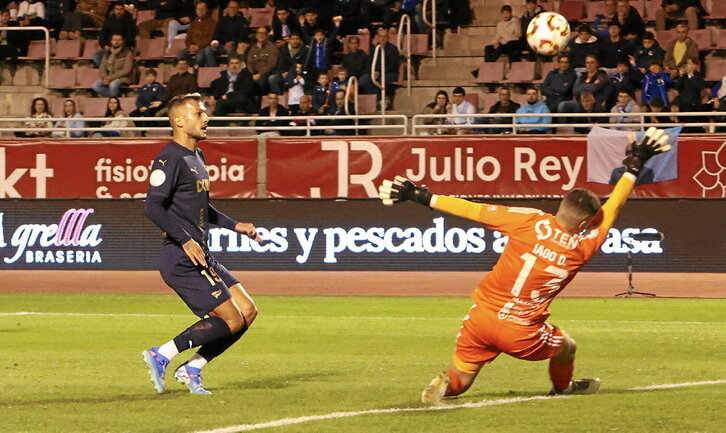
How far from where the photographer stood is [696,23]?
24.9 m

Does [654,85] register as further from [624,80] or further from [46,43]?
[46,43]

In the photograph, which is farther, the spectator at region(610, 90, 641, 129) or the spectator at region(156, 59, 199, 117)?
the spectator at region(156, 59, 199, 117)

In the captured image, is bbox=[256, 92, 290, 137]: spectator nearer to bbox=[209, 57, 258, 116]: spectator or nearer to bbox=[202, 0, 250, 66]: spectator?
bbox=[209, 57, 258, 116]: spectator

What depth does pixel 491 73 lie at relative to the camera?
25188 mm

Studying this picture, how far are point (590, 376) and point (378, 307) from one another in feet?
24.0

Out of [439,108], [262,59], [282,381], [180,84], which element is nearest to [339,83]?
[439,108]

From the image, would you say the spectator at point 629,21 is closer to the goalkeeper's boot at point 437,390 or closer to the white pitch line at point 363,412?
the white pitch line at point 363,412

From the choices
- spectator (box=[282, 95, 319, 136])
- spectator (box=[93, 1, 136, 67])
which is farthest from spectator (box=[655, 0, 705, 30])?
spectator (box=[93, 1, 136, 67])

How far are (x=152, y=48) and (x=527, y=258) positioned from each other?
21152 mm

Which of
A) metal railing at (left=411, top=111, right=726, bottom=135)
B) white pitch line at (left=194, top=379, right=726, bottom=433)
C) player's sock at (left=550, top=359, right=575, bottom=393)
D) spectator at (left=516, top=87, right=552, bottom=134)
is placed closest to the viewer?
white pitch line at (left=194, top=379, right=726, bottom=433)

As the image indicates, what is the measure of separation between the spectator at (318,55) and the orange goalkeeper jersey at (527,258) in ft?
56.5

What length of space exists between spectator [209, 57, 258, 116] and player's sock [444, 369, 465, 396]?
55.0 feet

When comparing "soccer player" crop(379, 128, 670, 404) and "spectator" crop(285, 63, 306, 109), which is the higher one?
"spectator" crop(285, 63, 306, 109)

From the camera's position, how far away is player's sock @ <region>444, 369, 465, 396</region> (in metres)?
8.55
